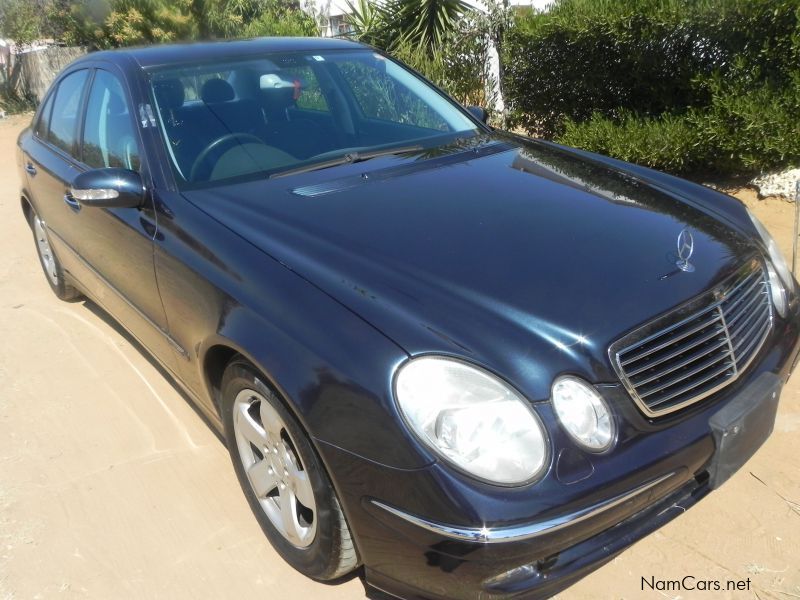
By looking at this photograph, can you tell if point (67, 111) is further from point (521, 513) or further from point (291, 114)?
point (521, 513)

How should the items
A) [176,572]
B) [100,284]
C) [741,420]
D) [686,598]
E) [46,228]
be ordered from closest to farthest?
1. [741,420]
2. [686,598]
3. [176,572]
4. [100,284]
5. [46,228]

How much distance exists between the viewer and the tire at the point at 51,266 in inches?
194

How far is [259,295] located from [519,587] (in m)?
1.15

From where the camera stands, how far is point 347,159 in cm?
322

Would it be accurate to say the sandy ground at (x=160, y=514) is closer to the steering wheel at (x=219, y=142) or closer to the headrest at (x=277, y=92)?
the steering wheel at (x=219, y=142)

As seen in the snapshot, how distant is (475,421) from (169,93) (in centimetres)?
220

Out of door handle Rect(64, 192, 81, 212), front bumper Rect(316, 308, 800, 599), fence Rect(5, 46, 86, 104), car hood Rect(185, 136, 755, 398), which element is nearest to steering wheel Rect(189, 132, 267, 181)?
car hood Rect(185, 136, 755, 398)

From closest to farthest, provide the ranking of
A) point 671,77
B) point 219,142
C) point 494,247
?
point 494,247
point 219,142
point 671,77

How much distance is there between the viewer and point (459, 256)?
2.35 metres

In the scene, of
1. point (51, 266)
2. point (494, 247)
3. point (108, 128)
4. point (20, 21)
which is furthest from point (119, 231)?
point (20, 21)

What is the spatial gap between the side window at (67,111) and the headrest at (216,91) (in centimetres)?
99

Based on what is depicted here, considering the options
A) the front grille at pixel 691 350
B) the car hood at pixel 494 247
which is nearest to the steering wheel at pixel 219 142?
the car hood at pixel 494 247

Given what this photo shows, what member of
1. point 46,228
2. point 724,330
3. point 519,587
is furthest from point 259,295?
point 46,228

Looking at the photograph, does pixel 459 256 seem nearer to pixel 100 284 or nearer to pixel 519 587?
pixel 519 587
